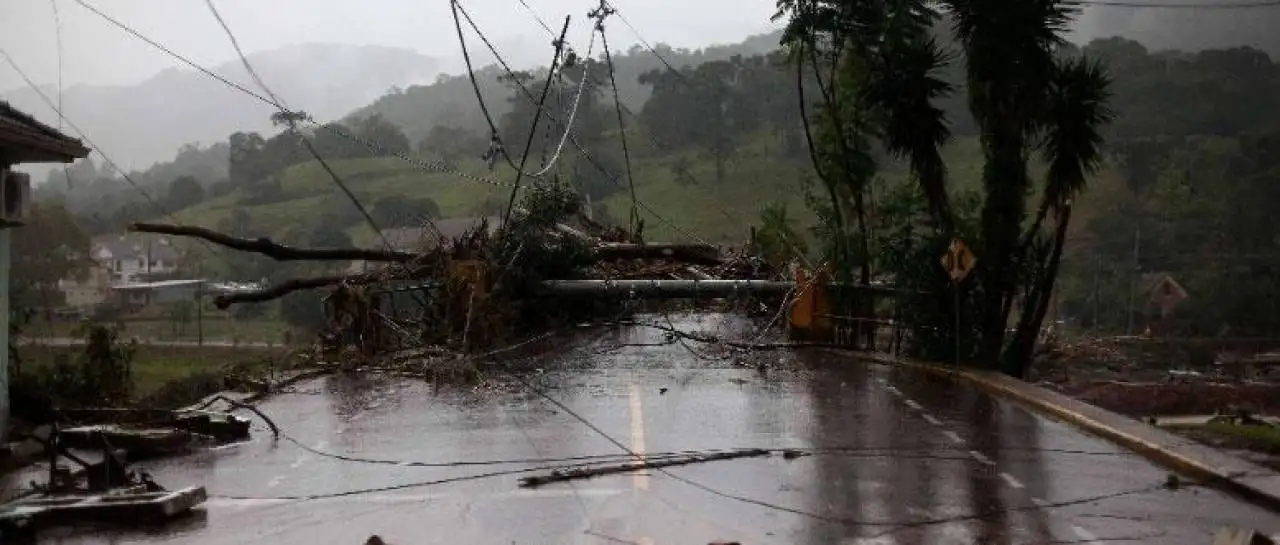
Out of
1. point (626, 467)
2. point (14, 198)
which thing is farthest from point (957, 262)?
point (14, 198)

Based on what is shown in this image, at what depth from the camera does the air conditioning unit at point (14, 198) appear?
39.8 feet

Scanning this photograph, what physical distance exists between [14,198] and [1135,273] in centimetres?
5557

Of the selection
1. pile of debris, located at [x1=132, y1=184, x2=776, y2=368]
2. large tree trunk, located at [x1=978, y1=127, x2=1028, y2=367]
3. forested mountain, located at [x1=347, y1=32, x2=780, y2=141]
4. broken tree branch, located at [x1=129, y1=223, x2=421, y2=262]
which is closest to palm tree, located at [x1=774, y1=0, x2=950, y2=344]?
large tree trunk, located at [x1=978, y1=127, x2=1028, y2=367]

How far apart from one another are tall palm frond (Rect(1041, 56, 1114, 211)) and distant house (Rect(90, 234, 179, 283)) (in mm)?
47961

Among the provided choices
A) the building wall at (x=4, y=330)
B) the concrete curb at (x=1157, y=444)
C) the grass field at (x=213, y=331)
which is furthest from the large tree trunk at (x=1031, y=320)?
the grass field at (x=213, y=331)

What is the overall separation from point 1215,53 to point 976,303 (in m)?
85.2

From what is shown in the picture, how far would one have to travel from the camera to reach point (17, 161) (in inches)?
516

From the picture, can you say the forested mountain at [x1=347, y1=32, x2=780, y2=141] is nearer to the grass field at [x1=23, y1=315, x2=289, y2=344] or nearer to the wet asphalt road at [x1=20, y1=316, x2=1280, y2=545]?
the grass field at [x1=23, y1=315, x2=289, y2=344]

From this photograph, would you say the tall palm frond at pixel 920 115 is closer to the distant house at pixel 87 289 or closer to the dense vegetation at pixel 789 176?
the dense vegetation at pixel 789 176

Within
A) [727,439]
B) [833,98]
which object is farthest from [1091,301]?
[727,439]

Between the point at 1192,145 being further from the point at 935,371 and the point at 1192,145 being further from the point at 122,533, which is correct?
the point at 122,533

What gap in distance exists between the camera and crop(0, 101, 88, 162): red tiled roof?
38.2 feet

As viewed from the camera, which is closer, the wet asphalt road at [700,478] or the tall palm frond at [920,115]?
the wet asphalt road at [700,478]

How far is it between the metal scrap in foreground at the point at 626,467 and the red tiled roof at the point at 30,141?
→ 5.54 meters
